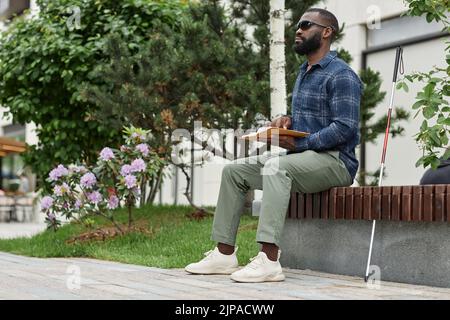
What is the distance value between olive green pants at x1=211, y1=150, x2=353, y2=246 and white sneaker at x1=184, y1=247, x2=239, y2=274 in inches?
4.3

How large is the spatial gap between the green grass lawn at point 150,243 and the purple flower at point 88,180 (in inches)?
22.3

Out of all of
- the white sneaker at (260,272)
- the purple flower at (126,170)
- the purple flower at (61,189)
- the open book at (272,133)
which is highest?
the open book at (272,133)

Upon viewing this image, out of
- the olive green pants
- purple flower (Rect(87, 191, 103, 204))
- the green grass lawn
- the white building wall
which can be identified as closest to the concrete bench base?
the olive green pants

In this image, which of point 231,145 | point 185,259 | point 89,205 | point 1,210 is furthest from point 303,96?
point 1,210

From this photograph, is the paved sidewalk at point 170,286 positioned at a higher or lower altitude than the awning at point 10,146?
lower

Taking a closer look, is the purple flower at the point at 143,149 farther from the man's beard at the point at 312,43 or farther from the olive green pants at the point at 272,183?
the man's beard at the point at 312,43

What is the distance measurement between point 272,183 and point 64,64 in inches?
222

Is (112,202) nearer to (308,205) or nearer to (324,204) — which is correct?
(308,205)

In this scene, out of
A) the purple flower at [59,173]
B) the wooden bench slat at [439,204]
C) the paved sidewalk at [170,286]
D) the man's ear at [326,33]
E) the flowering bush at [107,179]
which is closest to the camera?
the paved sidewalk at [170,286]

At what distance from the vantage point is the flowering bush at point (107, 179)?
8.10 m

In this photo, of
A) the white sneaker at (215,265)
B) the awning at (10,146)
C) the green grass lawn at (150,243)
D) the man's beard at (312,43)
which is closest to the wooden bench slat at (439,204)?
the man's beard at (312,43)

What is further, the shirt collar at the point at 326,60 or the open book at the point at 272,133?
the shirt collar at the point at 326,60

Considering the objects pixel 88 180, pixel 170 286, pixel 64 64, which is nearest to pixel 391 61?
pixel 64 64

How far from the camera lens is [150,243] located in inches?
314
